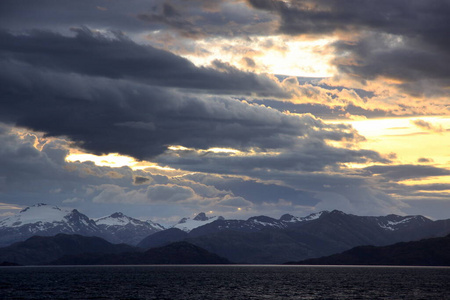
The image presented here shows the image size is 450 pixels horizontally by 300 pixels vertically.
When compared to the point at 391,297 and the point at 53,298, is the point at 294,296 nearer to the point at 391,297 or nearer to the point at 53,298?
the point at 391,297

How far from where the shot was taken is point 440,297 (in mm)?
192500

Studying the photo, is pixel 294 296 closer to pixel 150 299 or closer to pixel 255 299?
pixel 255 299

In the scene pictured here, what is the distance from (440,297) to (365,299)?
91.7ft

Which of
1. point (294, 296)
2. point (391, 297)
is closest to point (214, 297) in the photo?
point (294, 296)

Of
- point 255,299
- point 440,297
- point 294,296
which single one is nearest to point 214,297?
point 255,299

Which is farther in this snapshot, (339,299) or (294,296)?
(294,296)

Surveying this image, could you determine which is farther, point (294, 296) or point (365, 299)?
point (294, 296)

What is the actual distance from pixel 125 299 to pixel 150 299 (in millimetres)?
8202

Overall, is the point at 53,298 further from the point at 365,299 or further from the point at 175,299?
the point at 365,299

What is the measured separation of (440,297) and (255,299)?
63174 millimetres

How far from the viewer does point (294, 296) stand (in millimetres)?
199375

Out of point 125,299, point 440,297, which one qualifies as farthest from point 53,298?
point 440,297

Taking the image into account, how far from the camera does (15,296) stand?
7697 inches

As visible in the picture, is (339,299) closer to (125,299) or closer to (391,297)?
(391,297)
